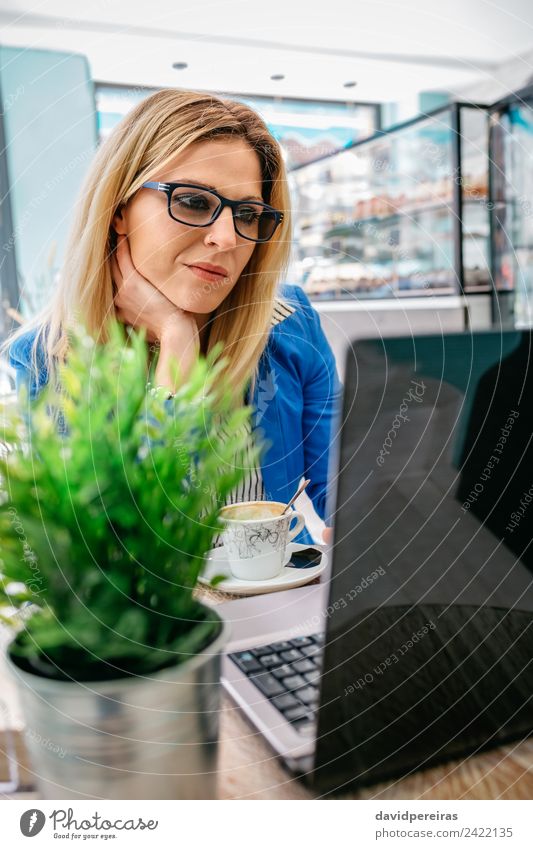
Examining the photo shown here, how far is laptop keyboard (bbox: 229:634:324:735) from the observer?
21cm

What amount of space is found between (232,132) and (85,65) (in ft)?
0.35

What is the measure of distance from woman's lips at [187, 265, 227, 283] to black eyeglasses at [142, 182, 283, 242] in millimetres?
35

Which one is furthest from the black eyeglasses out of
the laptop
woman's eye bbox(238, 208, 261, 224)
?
the laptop

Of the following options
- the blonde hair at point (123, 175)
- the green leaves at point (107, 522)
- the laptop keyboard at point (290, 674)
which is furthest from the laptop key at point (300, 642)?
the blonde hair at point (123, 175)

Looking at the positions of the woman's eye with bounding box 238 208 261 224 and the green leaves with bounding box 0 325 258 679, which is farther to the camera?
the woman's eye with bounding box 238 208 261 224

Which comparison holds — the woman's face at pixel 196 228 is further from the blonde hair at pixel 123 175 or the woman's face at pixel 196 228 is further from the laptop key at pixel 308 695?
the laptop key at pixel 308 695

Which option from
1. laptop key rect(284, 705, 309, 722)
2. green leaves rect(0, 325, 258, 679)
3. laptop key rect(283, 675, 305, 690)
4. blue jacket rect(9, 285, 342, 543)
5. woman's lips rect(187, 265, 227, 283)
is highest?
green leaves rect(0, 325, 258, 679)

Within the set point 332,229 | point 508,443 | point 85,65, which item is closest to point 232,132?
point 85,65

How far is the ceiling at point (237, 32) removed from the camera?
34 centimetres

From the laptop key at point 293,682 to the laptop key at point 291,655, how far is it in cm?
1

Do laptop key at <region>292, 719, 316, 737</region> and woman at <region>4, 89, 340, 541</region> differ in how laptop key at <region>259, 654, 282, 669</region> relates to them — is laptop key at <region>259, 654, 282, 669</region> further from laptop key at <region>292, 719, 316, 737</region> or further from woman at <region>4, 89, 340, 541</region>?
woman at <region>4, 89, 340, 541</region>

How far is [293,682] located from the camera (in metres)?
Result: 0.23

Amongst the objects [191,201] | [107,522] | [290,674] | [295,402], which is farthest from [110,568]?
[295,402]

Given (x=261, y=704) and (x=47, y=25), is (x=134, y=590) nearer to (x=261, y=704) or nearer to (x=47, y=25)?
(x=261, y=704)
